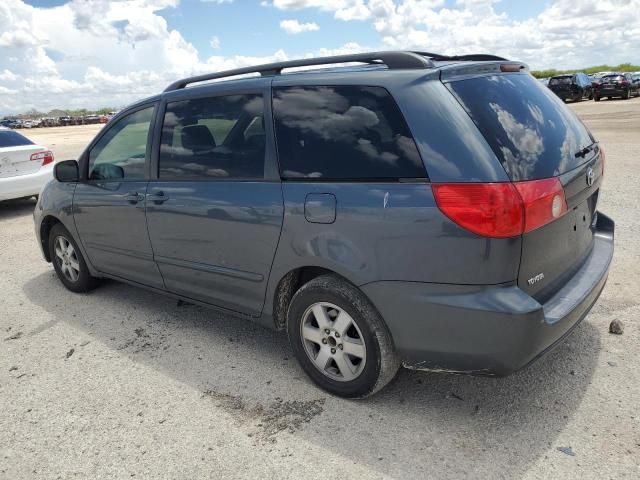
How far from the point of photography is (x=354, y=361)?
3055 millimetres

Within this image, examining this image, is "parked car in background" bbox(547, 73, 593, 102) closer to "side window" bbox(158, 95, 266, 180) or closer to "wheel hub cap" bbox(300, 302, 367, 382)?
"side window" bbox(158, 95, 266, 180)

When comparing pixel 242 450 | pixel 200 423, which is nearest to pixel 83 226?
pixel 200 423

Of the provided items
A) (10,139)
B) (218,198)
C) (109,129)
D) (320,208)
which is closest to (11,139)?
(10,139)

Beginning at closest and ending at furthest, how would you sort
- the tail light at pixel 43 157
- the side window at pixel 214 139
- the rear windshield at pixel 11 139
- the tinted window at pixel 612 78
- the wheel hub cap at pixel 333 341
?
the wheel hub cap at pixel 333 341, the side window at pixel 214 139, the rear windshield at pixel 11 139, the tail light at pixel 43 157, the tinted window at pixel 612 78

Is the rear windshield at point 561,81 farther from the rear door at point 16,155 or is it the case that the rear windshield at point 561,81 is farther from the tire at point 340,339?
the tire at point 340,339

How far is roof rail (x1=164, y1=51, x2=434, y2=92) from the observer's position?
9.29ft

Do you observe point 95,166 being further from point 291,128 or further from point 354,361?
point 354,361

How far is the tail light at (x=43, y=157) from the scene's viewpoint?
9270 millimetres

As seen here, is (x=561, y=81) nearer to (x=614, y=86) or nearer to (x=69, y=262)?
(x=614, y=86)

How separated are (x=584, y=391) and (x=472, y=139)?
5.21 ft

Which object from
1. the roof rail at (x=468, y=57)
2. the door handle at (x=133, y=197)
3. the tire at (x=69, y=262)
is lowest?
the tire at (x=69, y=262)

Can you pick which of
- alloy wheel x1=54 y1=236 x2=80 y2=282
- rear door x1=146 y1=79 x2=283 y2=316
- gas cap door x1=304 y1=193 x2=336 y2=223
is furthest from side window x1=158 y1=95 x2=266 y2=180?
alloy wheel x1=54 y1=236 x2=80 y2=282

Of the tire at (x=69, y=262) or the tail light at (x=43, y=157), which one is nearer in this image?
the tire at (x=69, y=262)

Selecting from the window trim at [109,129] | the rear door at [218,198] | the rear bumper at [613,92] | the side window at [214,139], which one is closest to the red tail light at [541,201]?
the rear door at [218,198]
